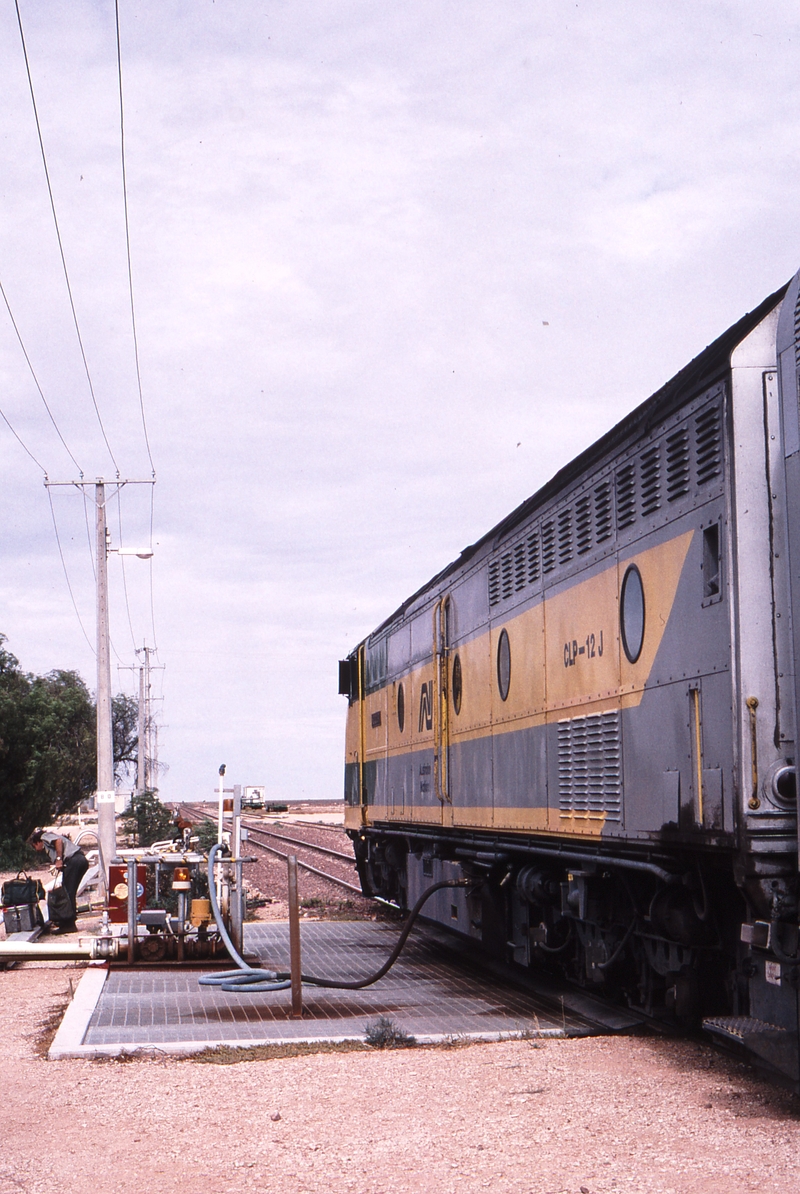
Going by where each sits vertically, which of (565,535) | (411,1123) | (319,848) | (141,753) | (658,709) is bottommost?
(319,848)

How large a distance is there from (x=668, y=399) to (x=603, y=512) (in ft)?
4.61

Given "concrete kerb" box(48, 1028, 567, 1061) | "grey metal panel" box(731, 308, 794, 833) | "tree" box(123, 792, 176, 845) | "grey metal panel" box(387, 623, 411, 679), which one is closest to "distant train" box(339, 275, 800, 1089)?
"grey metal panel" box(731, 308, 794, 833)

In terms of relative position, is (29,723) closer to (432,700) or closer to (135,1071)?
(432,700)

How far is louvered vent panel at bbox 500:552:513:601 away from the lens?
38.4 ft

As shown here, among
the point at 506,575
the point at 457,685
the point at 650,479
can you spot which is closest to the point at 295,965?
the point at 506,575

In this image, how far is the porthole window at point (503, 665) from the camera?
11.6m

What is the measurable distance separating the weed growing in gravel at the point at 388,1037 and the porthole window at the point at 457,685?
15.8 feet

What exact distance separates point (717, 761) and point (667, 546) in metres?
1.48

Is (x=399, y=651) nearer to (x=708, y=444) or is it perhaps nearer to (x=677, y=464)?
(x=677, y=464)

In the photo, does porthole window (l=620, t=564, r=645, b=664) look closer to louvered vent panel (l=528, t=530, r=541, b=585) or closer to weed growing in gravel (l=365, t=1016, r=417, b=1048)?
louvered vent panel (l=528, t=530, r=541, b=585)

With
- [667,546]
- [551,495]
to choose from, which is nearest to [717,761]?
[667,546]

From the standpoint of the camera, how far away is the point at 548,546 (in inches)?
416

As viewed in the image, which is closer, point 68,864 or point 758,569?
point 758,569

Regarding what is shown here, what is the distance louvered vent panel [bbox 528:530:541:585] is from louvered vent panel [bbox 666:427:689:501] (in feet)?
9.48
